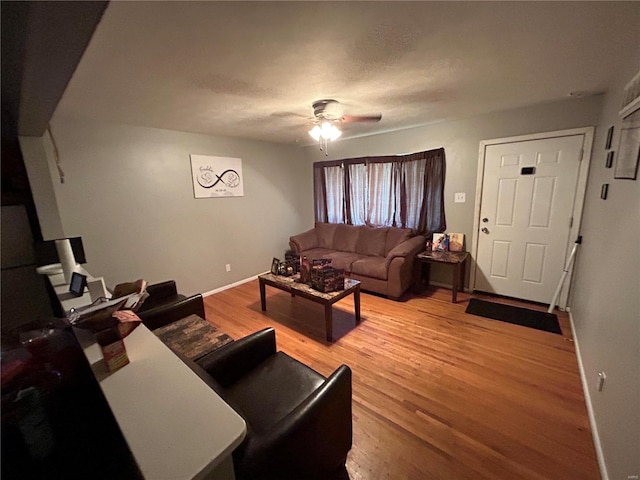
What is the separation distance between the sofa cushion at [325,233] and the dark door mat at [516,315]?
7.47 ft

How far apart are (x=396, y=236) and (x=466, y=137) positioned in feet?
5.06

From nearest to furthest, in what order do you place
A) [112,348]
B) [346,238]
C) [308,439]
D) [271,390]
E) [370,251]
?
[112,348] < [308,439] < [271,390] < [370,251] < [346,238]

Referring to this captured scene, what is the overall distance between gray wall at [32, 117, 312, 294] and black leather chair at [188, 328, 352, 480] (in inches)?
95.8

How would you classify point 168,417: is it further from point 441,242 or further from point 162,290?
point 441,242

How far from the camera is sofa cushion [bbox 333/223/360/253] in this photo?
14.2 ft

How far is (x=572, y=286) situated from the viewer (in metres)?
2.85

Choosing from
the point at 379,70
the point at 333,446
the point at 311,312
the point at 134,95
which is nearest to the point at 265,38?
the point at 379,70

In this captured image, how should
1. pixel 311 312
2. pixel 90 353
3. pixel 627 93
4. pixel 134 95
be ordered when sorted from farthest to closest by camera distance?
1. pixel 311 312
2. pixel 134 95
3. pixel 627 93
4. pixel 90 353

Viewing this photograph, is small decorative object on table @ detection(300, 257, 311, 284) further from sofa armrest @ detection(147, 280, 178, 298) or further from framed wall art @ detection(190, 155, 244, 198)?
framed wall art @ detection(190, 155, 244, 198)

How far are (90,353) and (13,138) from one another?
96.5 inches

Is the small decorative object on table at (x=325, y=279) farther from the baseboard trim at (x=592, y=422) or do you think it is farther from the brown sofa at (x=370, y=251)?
the baseboard trim at (x=592, y=422)

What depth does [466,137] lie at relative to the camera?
3.35m

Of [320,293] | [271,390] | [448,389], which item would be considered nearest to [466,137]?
[320,293]

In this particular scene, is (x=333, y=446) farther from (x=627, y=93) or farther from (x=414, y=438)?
(x=627, y=93)
